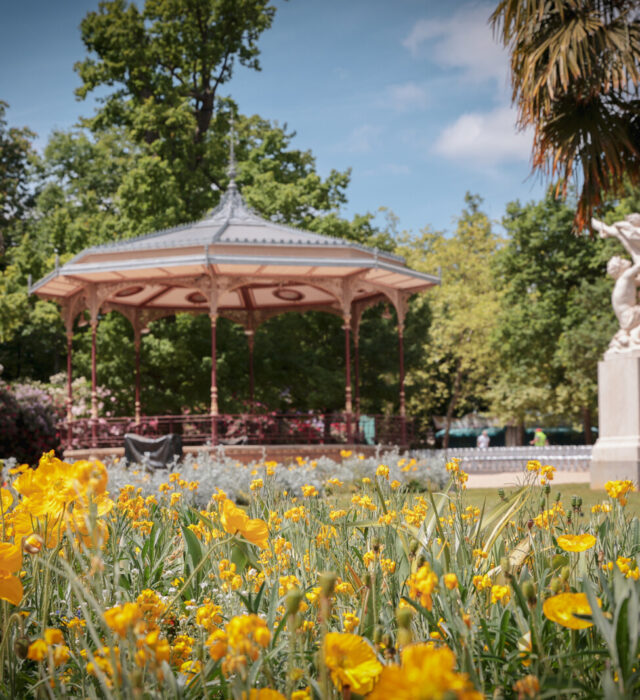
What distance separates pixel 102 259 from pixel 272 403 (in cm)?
Result: 814

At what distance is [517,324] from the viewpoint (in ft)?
102

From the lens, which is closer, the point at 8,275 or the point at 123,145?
the point at 8,275

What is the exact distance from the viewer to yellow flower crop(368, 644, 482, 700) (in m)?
0.93

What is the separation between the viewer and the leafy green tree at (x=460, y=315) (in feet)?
111

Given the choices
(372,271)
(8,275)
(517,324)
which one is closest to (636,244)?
(372,271)

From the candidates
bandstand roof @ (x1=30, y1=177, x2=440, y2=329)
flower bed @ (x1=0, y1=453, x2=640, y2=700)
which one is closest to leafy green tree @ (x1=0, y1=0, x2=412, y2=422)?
bandstand roof @ (x1=30, y1=177, x2=440, y2=329)

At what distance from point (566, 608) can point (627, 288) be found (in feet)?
37.2

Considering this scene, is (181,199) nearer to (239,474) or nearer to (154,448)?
(154,448)

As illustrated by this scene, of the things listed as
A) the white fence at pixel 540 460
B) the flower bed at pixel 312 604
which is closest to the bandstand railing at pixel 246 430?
the white fence at pixel 540 460

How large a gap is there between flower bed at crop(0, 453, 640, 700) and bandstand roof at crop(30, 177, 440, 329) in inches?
442

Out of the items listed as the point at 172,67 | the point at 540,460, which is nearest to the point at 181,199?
the point at 172,67

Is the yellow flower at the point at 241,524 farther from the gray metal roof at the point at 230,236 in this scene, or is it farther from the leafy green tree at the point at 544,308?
the leafy green tree at the point at 544,308

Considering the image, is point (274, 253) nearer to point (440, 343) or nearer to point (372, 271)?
point (372, 271)

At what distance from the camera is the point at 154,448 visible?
1367cm
